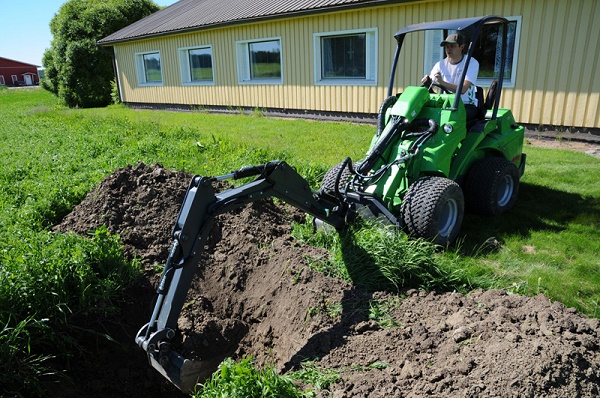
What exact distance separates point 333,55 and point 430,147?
8510 mm

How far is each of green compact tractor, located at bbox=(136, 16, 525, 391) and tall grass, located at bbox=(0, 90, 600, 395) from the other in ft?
0.83

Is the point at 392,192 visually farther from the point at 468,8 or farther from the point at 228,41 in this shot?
the point at 228,41

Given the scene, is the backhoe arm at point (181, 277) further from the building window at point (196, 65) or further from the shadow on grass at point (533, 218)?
the building window at point (196, 65)

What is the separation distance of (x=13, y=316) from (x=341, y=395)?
2300 mm

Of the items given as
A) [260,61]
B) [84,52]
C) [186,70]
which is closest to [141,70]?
[186,70]

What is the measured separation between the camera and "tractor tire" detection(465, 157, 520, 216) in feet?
16.7

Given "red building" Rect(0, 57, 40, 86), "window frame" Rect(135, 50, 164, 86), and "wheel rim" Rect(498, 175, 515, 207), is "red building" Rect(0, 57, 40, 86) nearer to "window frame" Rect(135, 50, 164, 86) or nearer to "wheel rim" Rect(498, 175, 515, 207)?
"window frame" Rect(135, 50, 164, 86)

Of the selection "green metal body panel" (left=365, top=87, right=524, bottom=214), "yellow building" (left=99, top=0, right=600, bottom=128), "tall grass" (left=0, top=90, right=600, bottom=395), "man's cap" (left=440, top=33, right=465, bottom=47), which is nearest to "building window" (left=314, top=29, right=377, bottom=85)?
"yellow building" (left=99, top=0, right=600, bottom=128)

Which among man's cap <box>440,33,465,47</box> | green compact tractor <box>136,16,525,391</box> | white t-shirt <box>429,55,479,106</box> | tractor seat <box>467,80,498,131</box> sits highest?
man's cap <box>440,33,465,47</box>

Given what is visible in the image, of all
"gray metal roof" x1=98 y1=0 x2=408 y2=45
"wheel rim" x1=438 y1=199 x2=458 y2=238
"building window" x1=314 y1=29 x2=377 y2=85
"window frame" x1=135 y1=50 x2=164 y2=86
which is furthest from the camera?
"window frame" x1=135 y1=50 x2=164 y2=86

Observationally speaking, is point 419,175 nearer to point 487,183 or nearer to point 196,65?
point 487,183

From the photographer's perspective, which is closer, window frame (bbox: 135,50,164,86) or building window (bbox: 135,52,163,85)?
building window (bbox: 135,52,163,85)

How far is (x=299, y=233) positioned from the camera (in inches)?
185

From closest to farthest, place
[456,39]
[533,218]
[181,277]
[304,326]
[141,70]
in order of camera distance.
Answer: [181,277] → [304,326] → [456,39] → [533,218] → [141,70]
